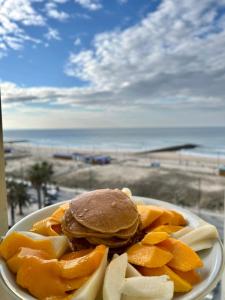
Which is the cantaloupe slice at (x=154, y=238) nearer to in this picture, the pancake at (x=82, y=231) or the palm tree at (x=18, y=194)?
the pancake at (x=82, y=231)

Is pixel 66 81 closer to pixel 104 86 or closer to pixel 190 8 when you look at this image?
pixel 104 86

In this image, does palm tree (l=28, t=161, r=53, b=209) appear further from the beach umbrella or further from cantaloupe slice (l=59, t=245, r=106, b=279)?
cantaloupe slice (l=59, t=245, r=106, b=279)

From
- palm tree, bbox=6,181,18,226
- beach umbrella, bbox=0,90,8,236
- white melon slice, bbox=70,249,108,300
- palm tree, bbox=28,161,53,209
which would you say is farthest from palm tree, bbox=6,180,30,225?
white melon slice, bbox=70,249,108,300

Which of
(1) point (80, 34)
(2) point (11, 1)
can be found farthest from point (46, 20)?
(2) point (11, 1)

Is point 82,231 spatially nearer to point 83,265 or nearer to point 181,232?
point 83,265

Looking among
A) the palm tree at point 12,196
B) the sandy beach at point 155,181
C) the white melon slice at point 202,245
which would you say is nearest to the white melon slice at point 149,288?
the white melon slice at point 202,245

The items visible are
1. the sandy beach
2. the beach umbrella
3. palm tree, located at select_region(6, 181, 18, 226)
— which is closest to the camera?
the beach umbrella
